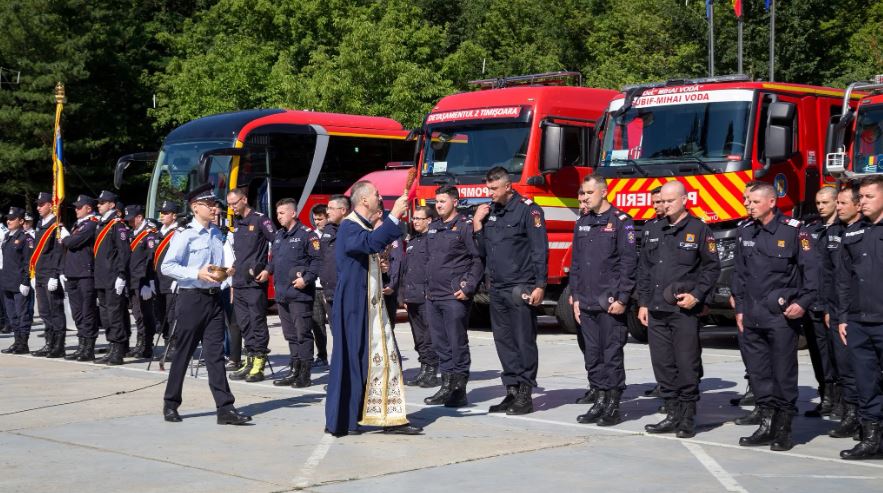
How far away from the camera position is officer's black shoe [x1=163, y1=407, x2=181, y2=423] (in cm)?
Answer: 979

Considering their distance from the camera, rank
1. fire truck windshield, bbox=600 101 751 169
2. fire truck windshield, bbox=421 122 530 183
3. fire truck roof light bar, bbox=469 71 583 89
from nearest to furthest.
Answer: fire truck windshield, bbox=600 101 751 169 → fire truck windshield, bbox=421 122 530 183 → fire truck roof light bar, bbox=469 71 583 89

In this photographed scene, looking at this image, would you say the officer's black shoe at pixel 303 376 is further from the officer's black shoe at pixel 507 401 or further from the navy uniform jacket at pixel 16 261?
the navy uniform jacket at pixel 16 261

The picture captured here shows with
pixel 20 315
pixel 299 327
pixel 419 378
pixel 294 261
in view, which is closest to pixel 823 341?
pixel 419 378

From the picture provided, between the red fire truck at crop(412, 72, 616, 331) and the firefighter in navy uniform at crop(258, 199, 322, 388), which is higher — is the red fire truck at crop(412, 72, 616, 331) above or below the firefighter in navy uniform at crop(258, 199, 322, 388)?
above

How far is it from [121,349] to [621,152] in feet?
22.9

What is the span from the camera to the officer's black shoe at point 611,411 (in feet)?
31.5

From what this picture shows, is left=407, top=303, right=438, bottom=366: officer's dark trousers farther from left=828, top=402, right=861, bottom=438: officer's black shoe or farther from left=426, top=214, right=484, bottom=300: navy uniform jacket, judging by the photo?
left=828, top=402, right=861, bottom=438: officer's black shoe

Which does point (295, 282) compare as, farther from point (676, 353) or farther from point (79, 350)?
point (676, 353)

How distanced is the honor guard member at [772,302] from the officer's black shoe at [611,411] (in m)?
1.22

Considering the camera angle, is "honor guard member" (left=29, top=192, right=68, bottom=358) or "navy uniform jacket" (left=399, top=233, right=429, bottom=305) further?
"honor guard member" (left=29, top=192, right=68, bottom=358)

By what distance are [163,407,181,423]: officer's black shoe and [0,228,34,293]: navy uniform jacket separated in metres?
7.60

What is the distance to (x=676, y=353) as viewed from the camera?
358 inches

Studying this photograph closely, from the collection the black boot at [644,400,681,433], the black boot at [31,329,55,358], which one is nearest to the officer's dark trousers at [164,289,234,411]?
the black boot at [644,400,681,433]

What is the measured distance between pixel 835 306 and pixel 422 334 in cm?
501
